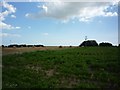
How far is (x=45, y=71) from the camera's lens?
2136cm

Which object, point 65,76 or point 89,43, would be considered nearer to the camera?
point 65,76

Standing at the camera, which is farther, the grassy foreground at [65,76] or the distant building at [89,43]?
the distant building at [89,43]

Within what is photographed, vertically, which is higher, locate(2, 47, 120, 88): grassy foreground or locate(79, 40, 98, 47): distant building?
locate(79, 40, 98, 47): distant building

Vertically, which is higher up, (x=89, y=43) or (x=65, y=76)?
(x=89, y=43)

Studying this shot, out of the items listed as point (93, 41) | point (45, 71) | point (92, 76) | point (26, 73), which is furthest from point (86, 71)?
point (93, 41)

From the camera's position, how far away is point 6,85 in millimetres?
16328

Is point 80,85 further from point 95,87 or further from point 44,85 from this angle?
point 44,85

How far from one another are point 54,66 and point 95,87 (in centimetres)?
764

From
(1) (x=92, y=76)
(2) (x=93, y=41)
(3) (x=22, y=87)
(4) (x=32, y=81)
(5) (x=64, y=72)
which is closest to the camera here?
(3) (x=22, y=87)

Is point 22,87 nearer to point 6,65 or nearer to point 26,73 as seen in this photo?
point 26,73

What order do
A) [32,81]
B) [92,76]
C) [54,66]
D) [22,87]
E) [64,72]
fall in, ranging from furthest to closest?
[54,66] → [64,72] → [92,76] → [32,81] → [22,87]

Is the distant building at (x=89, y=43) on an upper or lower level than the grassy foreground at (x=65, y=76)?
upper

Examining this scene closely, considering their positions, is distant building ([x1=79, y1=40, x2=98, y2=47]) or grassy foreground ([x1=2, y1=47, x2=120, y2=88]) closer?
grassy foreground ([x1=2, y1=47, x2=120, y2=88])

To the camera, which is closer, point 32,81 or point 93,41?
point 32,81
